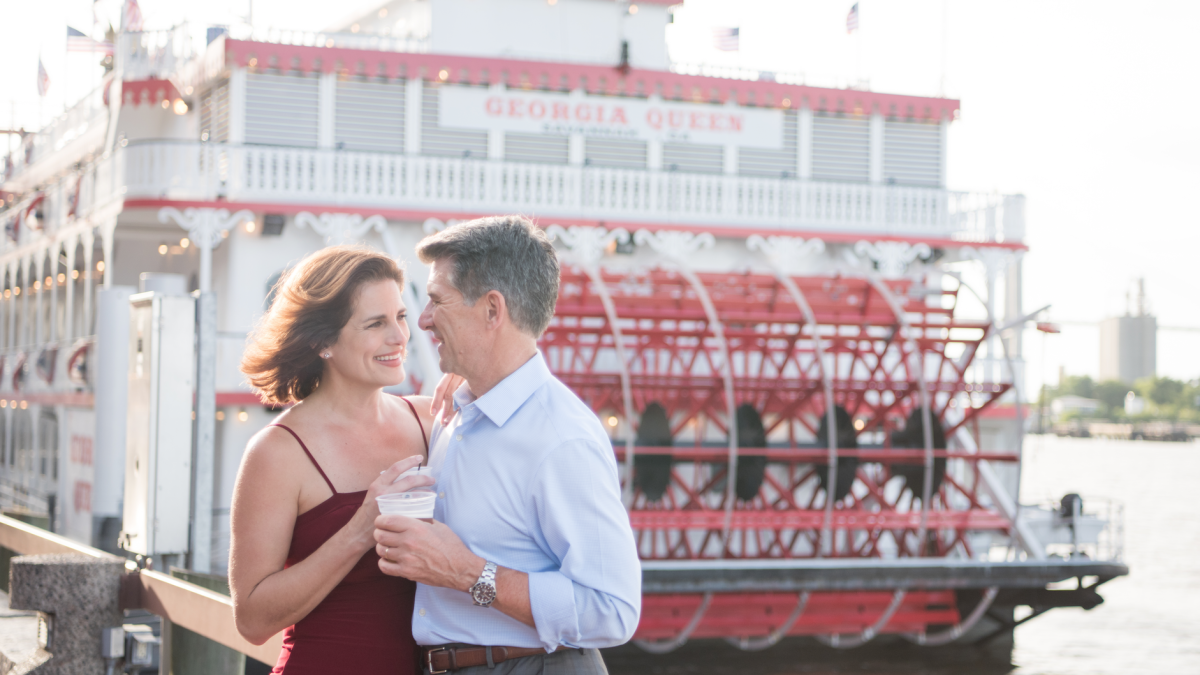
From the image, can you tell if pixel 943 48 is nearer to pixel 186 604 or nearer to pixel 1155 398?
pixel 186 604

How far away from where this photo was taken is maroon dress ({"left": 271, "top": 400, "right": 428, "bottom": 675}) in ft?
6.25

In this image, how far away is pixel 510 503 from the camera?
68.5 inches

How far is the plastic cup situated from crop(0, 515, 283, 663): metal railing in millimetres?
544

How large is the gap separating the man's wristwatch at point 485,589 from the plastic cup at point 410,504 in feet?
0.38

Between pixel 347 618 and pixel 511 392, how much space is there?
18.2 inches

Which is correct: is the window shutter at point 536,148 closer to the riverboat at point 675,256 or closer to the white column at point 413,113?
the riverboat at point 675,256

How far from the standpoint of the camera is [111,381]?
5.73 m

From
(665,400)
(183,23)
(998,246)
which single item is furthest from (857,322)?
(183,23)

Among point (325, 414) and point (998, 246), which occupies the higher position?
point (998, 246)

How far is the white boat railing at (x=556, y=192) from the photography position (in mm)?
10297

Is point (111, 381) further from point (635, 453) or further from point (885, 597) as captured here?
point (885, 597)

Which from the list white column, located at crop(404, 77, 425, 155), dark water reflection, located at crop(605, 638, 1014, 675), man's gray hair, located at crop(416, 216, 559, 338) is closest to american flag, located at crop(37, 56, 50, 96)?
white column, located at crop(404, 77, 425, 155)

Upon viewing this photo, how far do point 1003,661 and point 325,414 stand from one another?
33.3 ft

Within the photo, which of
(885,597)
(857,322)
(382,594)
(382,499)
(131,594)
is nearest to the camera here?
(382,499)
